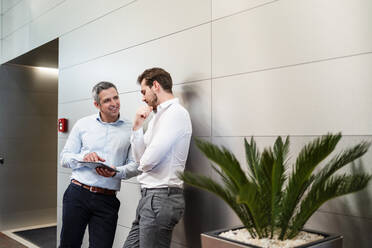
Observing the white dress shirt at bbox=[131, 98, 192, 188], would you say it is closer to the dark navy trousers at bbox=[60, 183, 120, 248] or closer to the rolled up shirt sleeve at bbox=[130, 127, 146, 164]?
the rolled up shirt sleeve at bbox=[130, 127, 146, 164]

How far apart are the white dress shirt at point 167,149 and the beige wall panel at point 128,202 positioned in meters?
0.94

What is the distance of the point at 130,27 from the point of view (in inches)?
147

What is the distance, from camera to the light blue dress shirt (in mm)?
3193

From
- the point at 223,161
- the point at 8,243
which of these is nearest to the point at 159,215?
the point at 223,161

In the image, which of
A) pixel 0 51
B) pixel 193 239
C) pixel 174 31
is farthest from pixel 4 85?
pixel 193 239

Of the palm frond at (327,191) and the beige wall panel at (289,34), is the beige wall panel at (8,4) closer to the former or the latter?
the beige wall panel at (289,34)

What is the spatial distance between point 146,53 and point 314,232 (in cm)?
213

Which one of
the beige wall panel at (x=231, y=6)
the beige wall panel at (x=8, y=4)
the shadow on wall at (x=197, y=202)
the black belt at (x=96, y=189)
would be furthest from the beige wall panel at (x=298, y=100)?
the beige wall panel at (x=8, y=4)

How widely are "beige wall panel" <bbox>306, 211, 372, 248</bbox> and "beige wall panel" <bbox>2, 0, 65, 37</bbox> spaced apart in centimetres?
406

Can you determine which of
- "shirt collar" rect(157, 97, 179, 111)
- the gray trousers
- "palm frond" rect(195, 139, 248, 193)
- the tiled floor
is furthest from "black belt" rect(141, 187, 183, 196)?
the tiled floor

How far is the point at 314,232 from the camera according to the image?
2025mm

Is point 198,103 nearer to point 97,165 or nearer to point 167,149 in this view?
point 167,149

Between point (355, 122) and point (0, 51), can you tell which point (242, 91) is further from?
point (0, 51)

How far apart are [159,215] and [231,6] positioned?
1.46 metres
